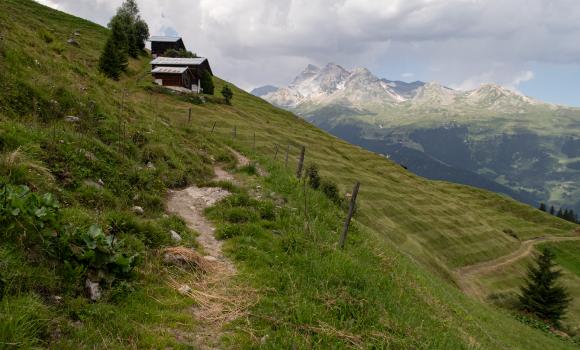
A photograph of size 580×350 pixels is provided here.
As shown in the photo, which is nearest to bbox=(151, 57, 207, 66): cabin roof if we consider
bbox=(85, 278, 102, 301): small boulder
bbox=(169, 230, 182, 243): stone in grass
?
bbox=(169, 230, 182, 243): stone in grass

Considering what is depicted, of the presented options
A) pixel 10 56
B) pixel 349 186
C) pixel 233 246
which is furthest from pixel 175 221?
pixel 349 186

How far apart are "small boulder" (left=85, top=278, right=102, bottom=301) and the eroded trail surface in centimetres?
6003

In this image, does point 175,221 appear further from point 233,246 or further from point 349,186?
point 349,186

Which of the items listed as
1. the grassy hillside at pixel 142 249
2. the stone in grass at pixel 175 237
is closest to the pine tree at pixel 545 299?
the grassy hillside at pixel 142 249

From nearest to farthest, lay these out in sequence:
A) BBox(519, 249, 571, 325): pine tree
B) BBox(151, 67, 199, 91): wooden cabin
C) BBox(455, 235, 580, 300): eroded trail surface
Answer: BBox(519, 249, 571, 325): pine tree, BBox(455, 235, 580, 300): eroded trail surface, BBox(151, 67, 199, 91): wooden cabin

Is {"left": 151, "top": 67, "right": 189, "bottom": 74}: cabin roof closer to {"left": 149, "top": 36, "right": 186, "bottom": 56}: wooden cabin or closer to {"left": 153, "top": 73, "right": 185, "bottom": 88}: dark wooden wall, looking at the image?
{"left": 153, "top": 73, "right": 185, "bottom": 88}: dark wooden wall

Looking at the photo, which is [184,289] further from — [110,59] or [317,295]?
[110,59]

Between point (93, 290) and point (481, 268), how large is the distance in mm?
77840

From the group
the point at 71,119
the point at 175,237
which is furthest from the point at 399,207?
the point at 175,237

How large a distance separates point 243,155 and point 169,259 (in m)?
19.2

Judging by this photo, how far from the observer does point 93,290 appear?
6.95 metres

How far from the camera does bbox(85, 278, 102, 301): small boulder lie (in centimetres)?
690

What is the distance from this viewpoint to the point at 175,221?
12.0 metres

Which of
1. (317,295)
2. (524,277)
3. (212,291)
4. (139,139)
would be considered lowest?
(524,277)
